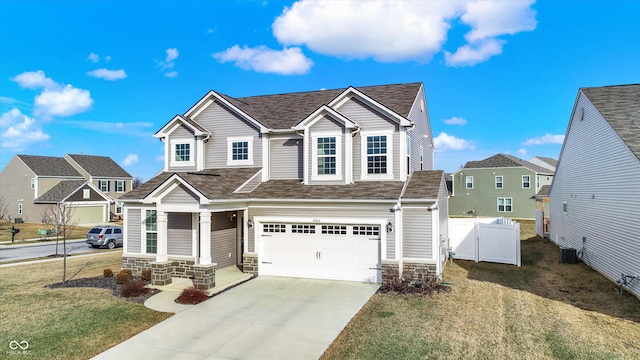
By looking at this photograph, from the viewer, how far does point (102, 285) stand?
1412 cm

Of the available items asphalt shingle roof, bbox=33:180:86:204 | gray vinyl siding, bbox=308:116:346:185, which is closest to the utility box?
gray vinyl siding, bbox=308:116:346:185

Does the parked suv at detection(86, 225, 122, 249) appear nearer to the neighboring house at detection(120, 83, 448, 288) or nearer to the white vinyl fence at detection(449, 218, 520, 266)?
the neighboring house at detection(120, 83, 448, 288)

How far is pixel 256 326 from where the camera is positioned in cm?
973

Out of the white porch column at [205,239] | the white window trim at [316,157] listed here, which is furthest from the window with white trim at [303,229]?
the white porch column at [205,239]

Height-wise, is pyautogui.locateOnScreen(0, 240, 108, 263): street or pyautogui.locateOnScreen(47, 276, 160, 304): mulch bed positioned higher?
pyautogui.locateOnScreen(47, 276, 160, 304): mulch bed

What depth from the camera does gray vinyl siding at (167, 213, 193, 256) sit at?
51.5ft

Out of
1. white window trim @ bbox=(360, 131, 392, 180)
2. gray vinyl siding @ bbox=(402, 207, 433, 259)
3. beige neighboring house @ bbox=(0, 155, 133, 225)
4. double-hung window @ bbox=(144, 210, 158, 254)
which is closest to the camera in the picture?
gray vinyl siding @ bbox=(402, 207, 433, 259)

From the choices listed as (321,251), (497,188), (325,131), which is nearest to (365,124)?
(325,131)

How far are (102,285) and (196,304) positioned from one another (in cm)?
482

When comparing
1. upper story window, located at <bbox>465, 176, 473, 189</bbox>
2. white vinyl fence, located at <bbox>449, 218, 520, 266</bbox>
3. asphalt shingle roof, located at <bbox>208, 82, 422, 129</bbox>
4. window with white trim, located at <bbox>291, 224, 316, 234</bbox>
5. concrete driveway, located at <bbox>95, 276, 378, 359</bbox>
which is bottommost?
concrete driveway, located at <bbox>95, 276, 378, 359</bbox>

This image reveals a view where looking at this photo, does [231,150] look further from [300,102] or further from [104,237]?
[104,237]

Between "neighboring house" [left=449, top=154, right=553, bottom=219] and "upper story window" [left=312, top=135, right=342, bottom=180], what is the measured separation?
29635mm

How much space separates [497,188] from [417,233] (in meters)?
30.9

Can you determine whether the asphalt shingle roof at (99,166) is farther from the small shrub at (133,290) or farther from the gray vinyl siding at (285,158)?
the small shrub at (133,290)
